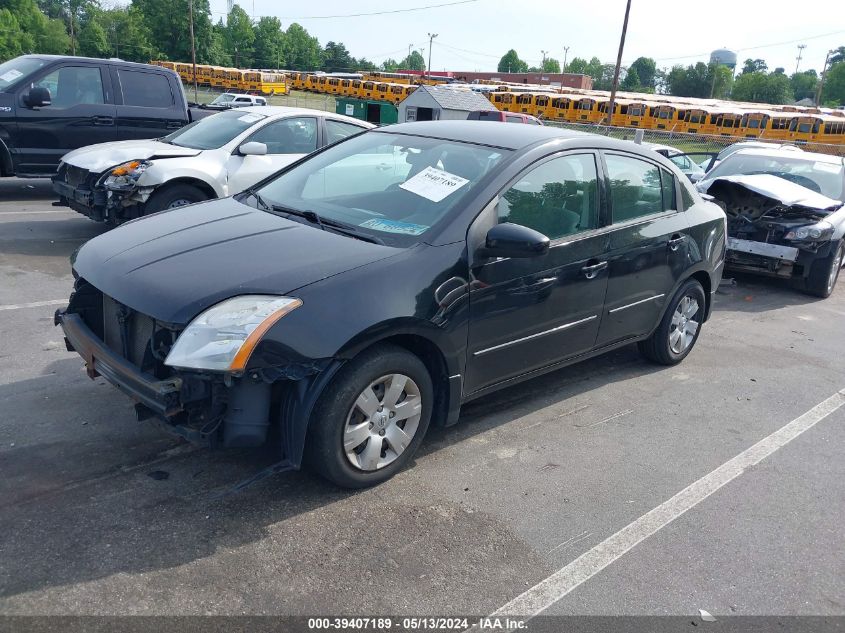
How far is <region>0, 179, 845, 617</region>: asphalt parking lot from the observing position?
2803 millimetres

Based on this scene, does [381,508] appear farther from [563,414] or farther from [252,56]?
[252,56]

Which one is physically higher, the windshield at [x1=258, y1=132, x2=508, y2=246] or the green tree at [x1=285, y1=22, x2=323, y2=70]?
the green tree at [x1=285, y1=22, x2=323, y2=70]

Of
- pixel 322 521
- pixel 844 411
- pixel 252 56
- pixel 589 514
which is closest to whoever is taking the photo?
pixel 322 521

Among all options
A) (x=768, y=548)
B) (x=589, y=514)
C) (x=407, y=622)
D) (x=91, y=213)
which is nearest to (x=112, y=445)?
(x=407, y=622)

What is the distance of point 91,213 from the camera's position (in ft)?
24.8

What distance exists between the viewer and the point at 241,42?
115 metres

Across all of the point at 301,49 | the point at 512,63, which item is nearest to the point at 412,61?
the point at 512,63

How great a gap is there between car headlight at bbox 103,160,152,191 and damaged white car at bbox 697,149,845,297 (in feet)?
22.0

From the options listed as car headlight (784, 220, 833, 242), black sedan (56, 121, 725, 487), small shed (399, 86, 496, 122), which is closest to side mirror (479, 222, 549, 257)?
black sedan (56, 121, 725, 487)

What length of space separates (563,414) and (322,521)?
198 cm

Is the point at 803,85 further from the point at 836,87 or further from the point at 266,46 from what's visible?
the point at 266,46

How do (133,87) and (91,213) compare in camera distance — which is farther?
(133,87)

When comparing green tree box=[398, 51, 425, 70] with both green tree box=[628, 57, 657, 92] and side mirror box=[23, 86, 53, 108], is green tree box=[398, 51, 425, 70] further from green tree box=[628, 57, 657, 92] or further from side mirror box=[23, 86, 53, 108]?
side mirror box=[23, 86, 53, 108]

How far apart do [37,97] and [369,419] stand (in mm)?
8325
